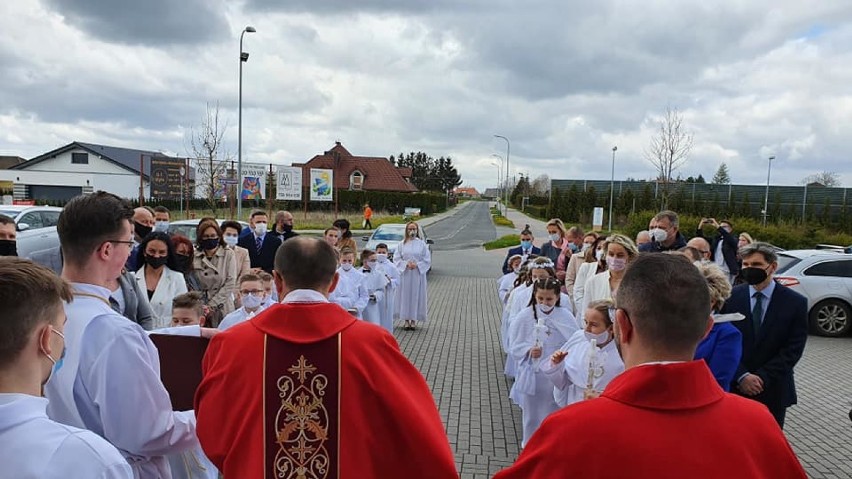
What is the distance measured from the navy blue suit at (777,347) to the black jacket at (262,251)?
5916 millimetres

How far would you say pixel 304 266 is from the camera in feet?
7.84

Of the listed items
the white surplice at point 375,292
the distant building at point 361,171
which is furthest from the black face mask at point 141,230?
the distant building at point 361,171

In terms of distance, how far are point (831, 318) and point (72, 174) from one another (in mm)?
56436

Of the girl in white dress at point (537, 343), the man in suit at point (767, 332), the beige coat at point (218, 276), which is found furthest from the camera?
the beige coat at point (218, 276)

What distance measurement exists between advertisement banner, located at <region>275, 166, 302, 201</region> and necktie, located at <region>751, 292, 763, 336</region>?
1103 inches

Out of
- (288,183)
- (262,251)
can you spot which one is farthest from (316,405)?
(288,183)

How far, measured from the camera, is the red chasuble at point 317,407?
2150 mm

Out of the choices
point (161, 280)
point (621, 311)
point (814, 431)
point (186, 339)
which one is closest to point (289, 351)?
point (186, 339)

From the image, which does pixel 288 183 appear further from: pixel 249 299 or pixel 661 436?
pixel 661 436

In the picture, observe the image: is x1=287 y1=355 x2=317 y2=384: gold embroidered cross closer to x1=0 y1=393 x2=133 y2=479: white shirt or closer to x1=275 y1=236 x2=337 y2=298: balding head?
x1=275 y1=236 x2=337 y2=298: balding head

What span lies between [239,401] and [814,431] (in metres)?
6.73

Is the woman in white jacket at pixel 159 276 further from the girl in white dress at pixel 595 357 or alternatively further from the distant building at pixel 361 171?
the distant building at pixel 361 171

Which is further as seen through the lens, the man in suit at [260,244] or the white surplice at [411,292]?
the white surplice at [411,292]

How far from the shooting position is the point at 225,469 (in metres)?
2.21
